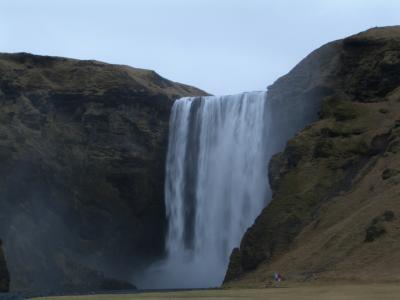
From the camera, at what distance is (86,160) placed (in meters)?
103

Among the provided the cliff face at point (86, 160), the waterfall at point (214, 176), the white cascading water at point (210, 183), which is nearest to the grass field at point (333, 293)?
the waterfall at point (214, 176)

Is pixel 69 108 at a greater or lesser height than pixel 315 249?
greater

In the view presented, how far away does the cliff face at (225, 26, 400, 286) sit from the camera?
52875mm

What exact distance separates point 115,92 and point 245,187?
2548 cm

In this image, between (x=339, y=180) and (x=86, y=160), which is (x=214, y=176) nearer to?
(x=86, y=160)

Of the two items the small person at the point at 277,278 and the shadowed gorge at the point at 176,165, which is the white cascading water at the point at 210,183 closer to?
the shadowed gorge at the point at 176,165

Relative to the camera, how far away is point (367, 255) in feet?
166

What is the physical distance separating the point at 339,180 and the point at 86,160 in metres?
45.7

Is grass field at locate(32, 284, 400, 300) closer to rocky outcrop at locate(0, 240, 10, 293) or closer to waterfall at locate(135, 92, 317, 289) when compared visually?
rocky outcrop at locate(0, 240, 10, 293)

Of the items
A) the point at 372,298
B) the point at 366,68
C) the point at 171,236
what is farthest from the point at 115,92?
the point at 372,298

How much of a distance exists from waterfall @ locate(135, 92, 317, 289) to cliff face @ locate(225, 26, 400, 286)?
7415mm

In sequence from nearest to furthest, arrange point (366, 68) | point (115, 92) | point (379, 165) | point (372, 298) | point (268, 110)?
point (372, 298)
point (379, 165)
point (366, 68)
point (268, 110)
point (115, 92)

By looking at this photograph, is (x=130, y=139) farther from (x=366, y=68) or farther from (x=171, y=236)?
(x=366, y=68)

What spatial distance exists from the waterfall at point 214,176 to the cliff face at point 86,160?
287 centimetres
